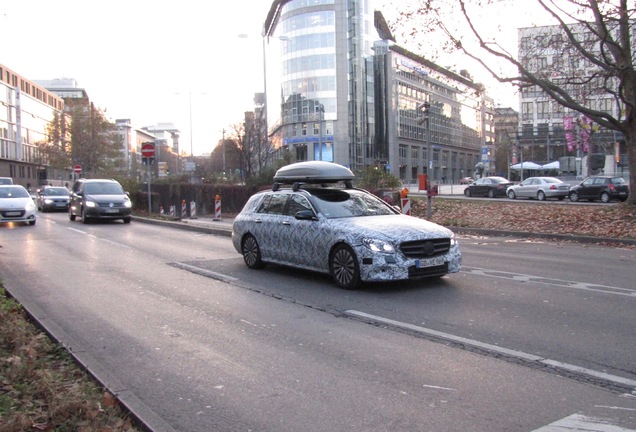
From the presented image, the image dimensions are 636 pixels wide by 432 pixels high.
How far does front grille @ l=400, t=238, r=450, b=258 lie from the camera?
810cm

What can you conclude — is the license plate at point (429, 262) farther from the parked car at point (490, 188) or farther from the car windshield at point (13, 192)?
the parked car at point (490, 188)

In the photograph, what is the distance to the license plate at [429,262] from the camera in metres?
8.14

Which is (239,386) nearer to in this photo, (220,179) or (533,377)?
(533,377)

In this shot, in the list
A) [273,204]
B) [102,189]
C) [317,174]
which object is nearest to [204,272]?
[273,204]

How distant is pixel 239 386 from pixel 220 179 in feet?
111

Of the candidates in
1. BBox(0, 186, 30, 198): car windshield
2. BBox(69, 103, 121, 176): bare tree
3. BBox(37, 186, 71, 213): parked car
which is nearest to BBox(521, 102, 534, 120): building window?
BBox(69, 103, 121, 176): bare tree

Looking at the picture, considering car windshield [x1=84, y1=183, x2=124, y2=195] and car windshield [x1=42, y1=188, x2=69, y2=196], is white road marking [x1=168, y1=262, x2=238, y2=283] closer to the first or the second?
car windshield [x1=84, y1=183, x2=124, y2=195]

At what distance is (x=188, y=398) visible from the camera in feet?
14.4

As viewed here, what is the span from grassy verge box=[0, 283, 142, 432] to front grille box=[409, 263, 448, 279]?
4656 mm

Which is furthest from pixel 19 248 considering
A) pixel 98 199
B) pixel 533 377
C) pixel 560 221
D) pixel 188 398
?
pixel 560 221

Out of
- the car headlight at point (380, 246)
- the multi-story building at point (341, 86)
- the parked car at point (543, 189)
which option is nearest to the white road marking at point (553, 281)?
the car headlight at point (380, 246)

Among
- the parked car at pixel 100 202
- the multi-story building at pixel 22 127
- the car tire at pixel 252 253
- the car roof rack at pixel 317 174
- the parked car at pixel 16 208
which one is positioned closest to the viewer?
the car roof rack at pixel 317 174

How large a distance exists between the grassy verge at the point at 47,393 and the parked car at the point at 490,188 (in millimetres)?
36471

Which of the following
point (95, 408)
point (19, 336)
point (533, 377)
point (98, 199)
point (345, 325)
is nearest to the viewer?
point (95, 408)
